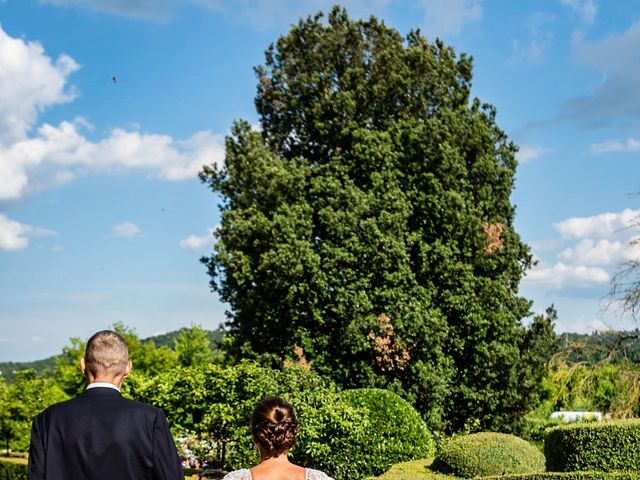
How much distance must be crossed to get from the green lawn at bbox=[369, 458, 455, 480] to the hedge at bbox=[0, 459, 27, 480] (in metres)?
16.8

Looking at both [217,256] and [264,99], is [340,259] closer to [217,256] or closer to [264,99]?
[217,256]

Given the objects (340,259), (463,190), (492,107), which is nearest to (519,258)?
(463,190)

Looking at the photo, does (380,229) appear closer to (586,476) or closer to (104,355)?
(586,476)

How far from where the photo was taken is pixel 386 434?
658 inches

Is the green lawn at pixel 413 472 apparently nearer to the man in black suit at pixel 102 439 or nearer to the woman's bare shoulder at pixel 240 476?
the woman's bare shoulder at pixel 240 476

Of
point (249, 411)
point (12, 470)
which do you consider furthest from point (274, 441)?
point (12, 470)

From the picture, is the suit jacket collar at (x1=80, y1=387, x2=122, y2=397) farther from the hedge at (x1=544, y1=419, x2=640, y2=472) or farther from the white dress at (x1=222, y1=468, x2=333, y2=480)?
the hedge at (x1=544, y1=419, x2=640, y2=472)

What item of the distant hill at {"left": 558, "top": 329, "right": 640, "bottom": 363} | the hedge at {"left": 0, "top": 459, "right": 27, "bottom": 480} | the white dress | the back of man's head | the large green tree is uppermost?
the large green tree

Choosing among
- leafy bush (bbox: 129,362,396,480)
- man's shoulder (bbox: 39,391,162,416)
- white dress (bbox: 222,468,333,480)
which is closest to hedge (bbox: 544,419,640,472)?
leafy bush (bbox: 129,362,396,480)

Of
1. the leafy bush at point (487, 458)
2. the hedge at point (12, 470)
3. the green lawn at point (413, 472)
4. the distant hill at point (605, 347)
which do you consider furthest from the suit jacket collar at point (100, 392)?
the hedge at point (12, 470)

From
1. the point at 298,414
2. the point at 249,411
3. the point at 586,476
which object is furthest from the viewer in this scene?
the point at 249,411

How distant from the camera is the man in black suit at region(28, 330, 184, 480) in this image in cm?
393

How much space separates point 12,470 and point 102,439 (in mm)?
26881

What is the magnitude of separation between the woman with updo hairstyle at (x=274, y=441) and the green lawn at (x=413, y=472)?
8749 mm
